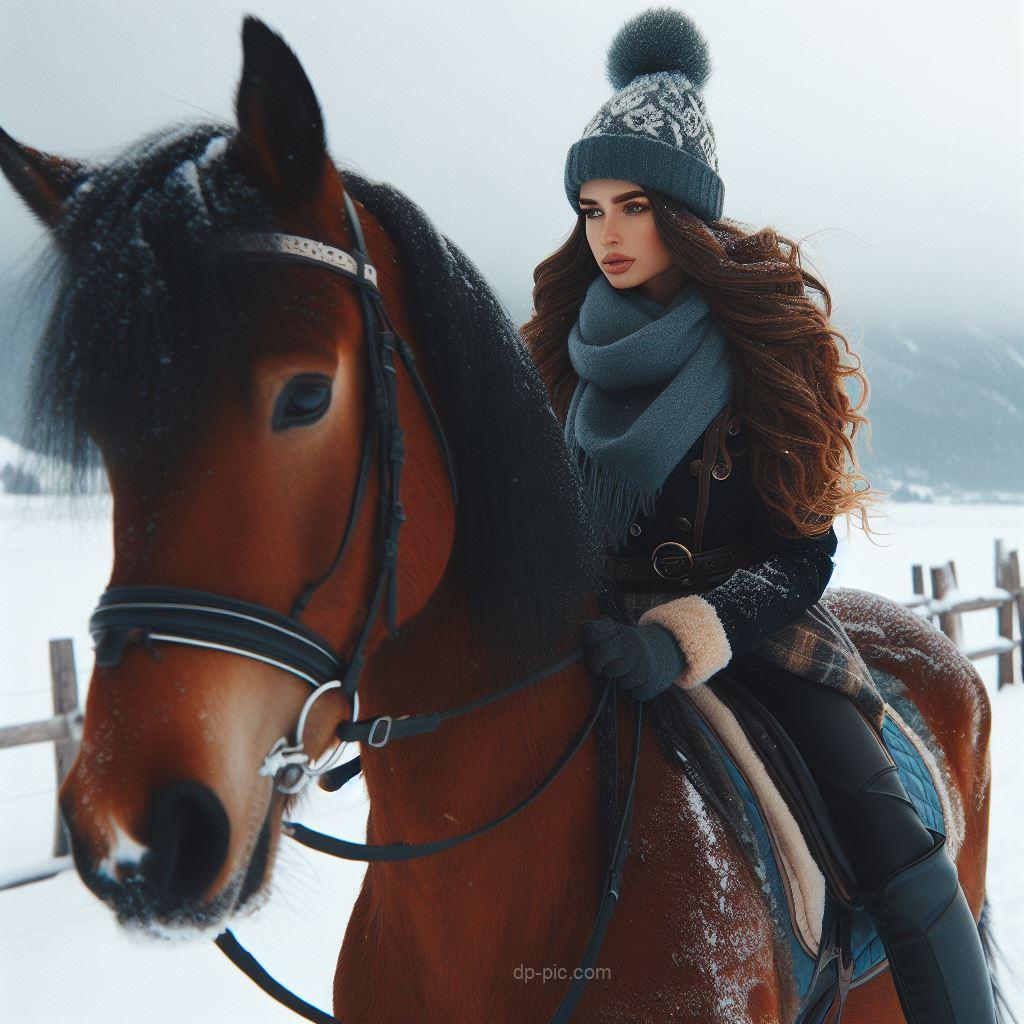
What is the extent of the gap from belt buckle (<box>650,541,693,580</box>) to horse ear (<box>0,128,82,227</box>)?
132cm

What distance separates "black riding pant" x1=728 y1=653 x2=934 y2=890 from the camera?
1.69 m

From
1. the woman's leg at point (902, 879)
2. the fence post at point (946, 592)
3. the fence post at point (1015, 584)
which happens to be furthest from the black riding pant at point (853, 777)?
the fence post at point (1015, 584)

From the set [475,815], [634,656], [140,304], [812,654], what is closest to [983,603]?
[812,654]

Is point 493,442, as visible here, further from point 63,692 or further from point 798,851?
point 63,692

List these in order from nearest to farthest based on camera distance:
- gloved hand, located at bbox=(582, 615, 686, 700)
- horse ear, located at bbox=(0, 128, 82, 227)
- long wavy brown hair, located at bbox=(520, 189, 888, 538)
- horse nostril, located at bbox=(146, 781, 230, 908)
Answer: horse nostril, located at bbox=(146, 781, 230, 908)
horse ear, located at bbox=(0, 128, 82, 227)
gloved hand, located at bbox=(582, 615, 686, 700)
long wavy brown hair, located at bbox=(520, 189, 888, 538)

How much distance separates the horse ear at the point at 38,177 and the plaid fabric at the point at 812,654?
129 centimetres

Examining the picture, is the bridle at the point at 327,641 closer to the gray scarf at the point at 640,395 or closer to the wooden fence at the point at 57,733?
the gray scarf at the point at 640,395

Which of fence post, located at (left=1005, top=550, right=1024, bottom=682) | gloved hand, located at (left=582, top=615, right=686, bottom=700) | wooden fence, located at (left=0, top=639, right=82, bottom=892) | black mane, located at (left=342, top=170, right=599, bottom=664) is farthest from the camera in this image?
fence post, located at (left=1005, top=550, right=1024, bottom=682)

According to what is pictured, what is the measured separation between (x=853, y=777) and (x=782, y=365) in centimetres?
91

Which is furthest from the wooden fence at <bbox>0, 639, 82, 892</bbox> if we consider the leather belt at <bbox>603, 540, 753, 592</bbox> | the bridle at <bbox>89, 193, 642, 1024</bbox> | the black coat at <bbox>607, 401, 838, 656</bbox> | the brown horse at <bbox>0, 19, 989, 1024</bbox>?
the black coat at <bbox>607, 401, 838, 656</bbox>

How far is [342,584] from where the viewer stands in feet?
3.55

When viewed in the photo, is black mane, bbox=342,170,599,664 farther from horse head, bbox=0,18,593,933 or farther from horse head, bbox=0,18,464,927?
horse head, bbox=0,18,464,927

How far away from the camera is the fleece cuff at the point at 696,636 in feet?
5.17

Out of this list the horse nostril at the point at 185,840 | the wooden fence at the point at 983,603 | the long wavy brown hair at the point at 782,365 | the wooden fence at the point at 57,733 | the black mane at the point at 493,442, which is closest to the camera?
the horse nostril at the point at 185,840
